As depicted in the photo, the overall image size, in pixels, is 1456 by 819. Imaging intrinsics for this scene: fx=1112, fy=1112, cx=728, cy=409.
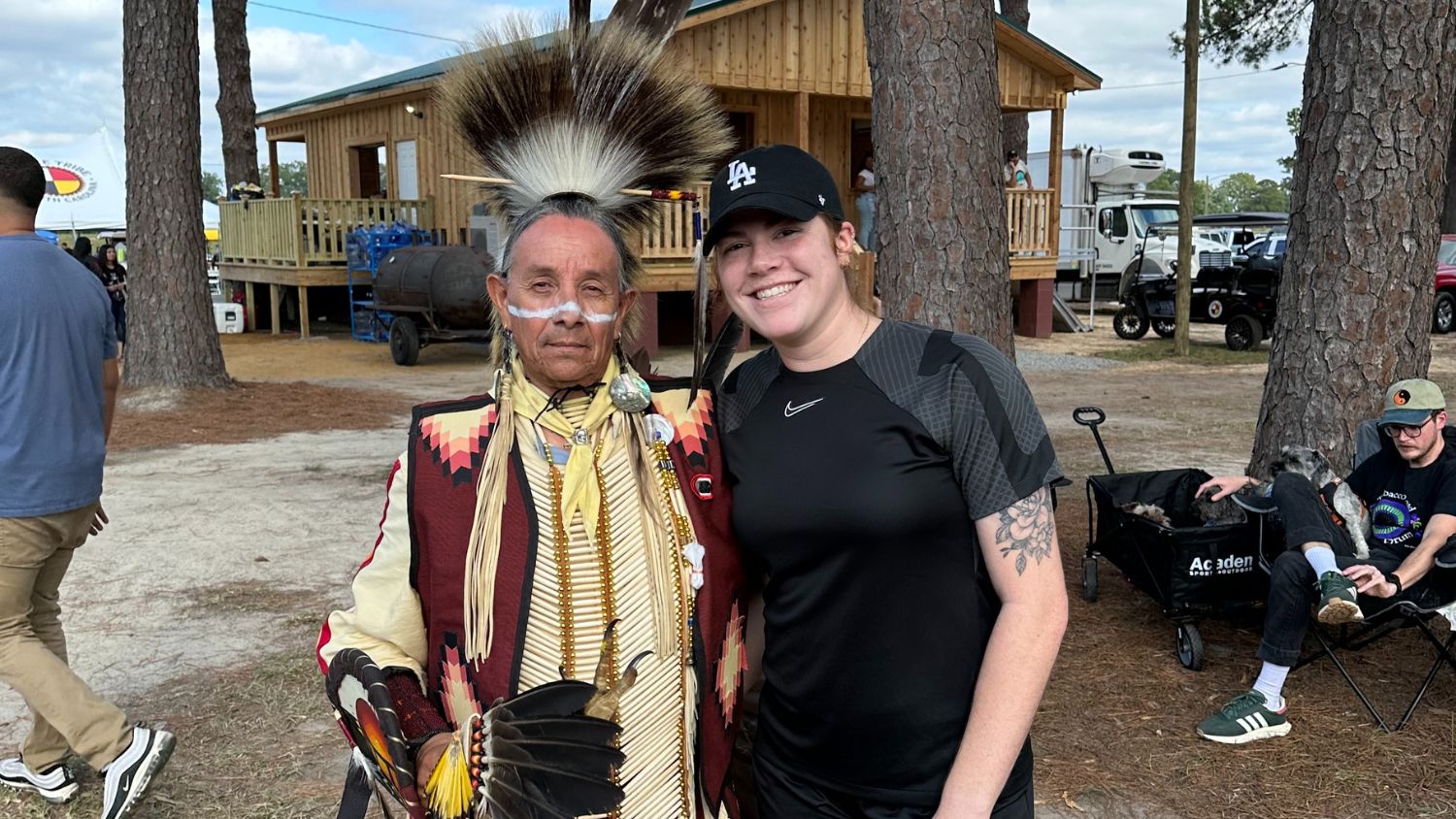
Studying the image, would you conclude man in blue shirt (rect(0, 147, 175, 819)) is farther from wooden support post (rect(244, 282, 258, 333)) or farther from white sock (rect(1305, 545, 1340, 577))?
wooden support post (rect(244, 282, 258, 333))

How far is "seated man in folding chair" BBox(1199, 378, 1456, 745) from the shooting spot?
12.2 ft

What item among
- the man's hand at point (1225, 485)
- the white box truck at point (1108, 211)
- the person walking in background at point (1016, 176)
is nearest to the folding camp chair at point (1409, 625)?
the man's hand at point (1225, 485)

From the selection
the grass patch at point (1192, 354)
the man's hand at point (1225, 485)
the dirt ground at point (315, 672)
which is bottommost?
the dirt ground at point (315, 672)

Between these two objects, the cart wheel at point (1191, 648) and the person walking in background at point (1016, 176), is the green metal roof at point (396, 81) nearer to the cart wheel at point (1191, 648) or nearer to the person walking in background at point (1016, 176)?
the person walking in background at point (1016, 176)

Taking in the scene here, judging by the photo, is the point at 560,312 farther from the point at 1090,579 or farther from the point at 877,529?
the point at 1090,579

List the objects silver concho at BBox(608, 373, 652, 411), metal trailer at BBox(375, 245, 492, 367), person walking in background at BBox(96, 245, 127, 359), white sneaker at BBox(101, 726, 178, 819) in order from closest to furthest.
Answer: silver concho at BBox(608, 373, 652, 411), white sneaker at BBox(101, 726, 178, 819), metal trailer at BBox(375, 245, 492, 367), person walking in background at BBox(96, 245, 127, 359)

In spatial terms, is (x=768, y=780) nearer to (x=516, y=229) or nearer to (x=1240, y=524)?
(x=516, y=229)

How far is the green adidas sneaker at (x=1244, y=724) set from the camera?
3.67 m

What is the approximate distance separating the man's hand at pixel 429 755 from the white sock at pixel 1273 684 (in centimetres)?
308

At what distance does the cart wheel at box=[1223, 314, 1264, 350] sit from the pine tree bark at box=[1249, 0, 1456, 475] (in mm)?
11930

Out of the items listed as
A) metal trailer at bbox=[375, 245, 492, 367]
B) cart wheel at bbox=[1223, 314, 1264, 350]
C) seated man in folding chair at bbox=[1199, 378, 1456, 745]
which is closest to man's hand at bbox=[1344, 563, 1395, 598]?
seated man in folding chair at bbox=[1199, 378, 1456, 745]

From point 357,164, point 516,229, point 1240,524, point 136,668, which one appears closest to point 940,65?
point 1240,524

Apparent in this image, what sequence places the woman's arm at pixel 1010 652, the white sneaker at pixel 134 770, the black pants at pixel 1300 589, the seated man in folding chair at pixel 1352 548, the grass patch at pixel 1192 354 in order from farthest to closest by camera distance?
the grass patch at pixel 1192 354 < the black pants at pixel 1300 589 < the seated man in folding chair at pixel 1352 548 < the white sneaker at pixel 134 770 < the woman's arm at pixel 1010 652

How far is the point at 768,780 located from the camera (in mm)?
1916
